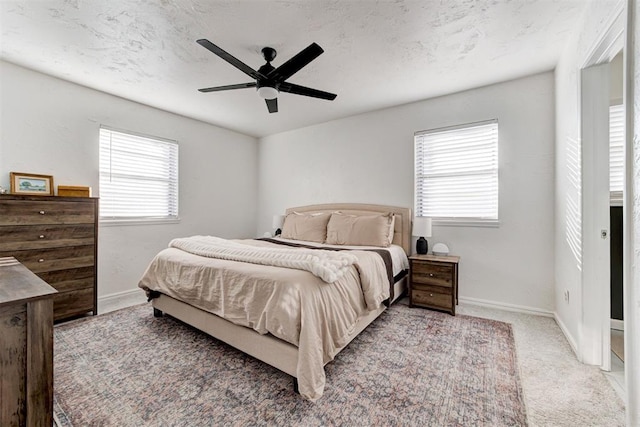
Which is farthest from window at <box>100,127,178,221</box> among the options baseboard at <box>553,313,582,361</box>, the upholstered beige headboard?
baseboard at <box>553,313,582,361</box>

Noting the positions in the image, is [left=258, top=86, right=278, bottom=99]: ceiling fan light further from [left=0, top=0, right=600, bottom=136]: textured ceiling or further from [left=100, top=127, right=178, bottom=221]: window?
[left=100, top=127, right=178, bottom=221]: window

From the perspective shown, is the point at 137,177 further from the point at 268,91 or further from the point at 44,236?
the point at 268,91

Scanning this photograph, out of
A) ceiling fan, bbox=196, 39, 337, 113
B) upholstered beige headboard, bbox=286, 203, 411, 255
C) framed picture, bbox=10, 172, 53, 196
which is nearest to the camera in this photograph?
ceiling fan, bbox=196, 39, 337, 113

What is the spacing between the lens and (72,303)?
2.70 meters

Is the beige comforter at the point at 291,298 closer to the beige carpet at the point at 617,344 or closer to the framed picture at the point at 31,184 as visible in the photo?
the framed picture at the point at 31,184

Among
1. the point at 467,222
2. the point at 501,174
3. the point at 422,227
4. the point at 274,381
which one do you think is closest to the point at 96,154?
the point at 274,381

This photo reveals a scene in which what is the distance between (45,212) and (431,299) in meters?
4.02

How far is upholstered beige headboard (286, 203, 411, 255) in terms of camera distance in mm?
3480

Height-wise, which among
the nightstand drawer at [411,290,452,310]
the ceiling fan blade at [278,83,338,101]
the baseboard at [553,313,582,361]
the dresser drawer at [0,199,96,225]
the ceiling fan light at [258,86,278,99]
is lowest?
the baseboard at [553,313,582,361]

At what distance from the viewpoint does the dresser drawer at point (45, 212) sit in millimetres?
2371

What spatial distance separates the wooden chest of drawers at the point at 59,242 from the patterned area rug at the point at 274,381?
35 centimetres

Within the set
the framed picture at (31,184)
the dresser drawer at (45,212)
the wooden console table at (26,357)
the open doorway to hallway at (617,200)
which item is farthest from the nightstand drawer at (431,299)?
the framed picture at (31,184)

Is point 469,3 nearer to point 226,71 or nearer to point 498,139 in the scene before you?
point 498,139

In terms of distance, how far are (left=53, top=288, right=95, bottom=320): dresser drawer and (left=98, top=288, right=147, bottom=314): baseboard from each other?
0.21 meters
